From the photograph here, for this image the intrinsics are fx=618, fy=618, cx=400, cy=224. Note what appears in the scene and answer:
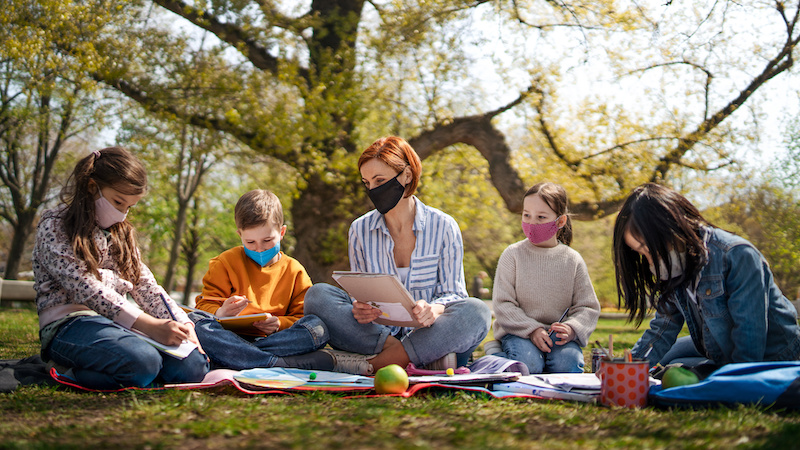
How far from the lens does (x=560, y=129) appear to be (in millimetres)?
10258

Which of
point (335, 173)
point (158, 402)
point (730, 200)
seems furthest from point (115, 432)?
point (730, 200)

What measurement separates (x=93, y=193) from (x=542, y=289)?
2693mm

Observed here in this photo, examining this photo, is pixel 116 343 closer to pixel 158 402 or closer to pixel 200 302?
pixel 158 402

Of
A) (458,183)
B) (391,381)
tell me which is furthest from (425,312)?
(458,183)

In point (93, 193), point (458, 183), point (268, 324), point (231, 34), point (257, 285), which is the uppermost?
point (231, 34)

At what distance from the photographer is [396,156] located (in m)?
3.86

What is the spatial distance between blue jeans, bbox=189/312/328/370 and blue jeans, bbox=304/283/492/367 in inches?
4.0

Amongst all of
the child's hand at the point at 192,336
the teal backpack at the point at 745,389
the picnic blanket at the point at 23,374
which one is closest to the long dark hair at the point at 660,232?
the teal backpack at the point at 745,389

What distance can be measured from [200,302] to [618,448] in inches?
107

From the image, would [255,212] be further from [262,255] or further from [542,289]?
[542,289]

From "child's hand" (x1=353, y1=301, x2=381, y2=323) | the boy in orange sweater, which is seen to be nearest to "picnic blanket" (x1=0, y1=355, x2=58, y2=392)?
the boy in orange sweater

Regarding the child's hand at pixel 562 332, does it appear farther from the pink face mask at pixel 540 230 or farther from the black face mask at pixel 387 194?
the black face mask at pixel 387 194

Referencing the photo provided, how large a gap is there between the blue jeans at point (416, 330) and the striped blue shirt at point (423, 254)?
8.9 inches

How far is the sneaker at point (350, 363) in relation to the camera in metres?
3.59
